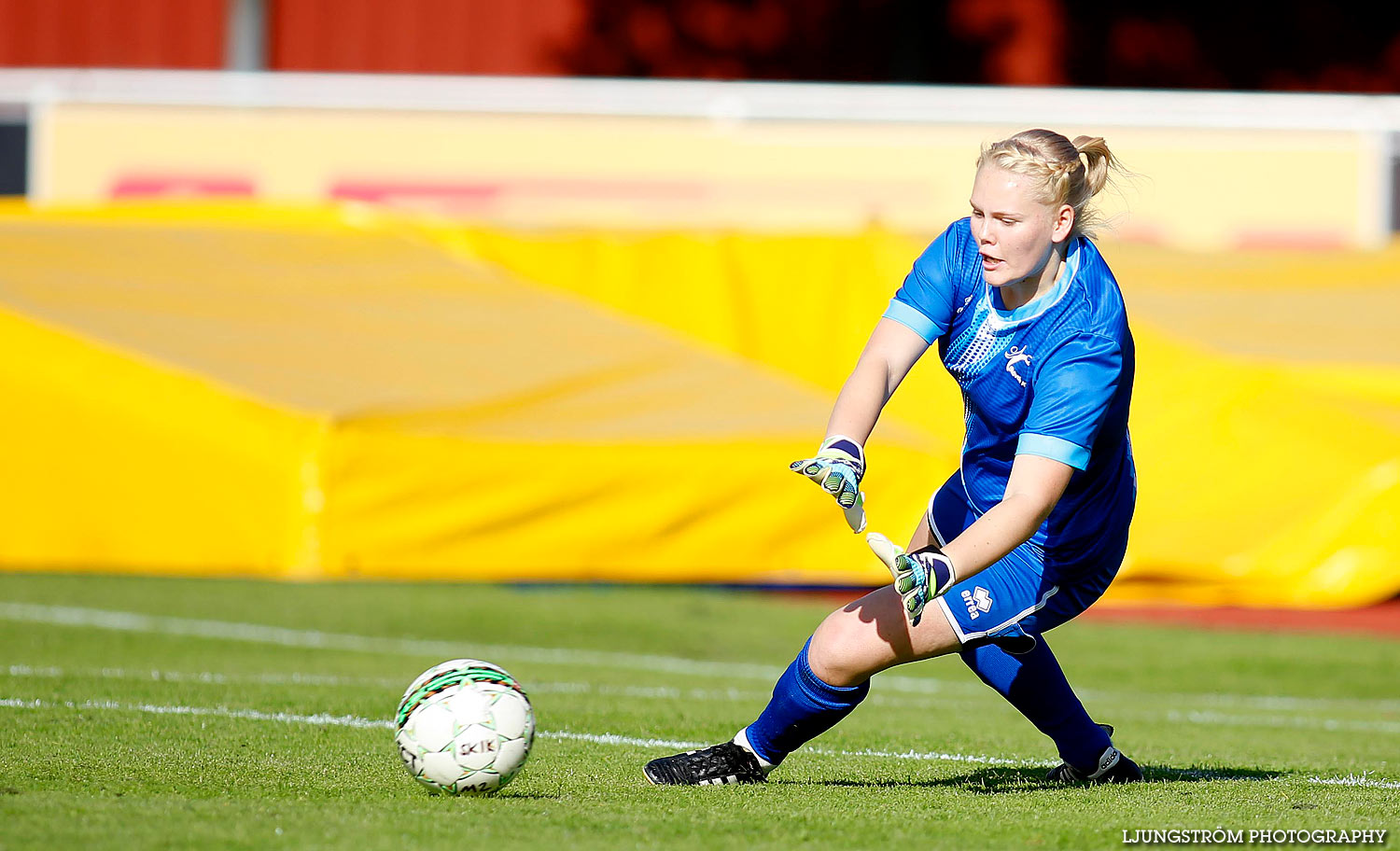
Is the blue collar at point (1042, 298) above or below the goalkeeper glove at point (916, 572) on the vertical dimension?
above

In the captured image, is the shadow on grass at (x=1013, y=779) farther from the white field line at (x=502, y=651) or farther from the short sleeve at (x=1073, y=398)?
the white field line at (x=502, y=651)

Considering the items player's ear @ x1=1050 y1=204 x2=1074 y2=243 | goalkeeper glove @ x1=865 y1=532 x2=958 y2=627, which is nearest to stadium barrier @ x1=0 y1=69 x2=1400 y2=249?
player's ear @ x1=1050 y1=204 x2=1074 y2=243

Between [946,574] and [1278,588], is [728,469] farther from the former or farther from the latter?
[946,574]

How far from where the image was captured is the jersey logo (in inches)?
172

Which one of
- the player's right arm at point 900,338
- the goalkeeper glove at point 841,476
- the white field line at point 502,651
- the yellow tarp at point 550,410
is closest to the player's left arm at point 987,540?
the goalkeeper glove at point 841,476

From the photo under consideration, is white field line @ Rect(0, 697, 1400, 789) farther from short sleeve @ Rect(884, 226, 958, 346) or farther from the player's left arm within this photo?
short sleeve @ Rect(884, 226, 958, 346)

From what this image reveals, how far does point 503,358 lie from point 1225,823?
7.35 meters

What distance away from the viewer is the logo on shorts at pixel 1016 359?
4.38m

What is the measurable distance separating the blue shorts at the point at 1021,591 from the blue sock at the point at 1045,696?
271mm

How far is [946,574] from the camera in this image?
158 inches

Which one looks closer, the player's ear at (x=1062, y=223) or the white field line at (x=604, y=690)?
the player's ear at (x=1062, y=223)

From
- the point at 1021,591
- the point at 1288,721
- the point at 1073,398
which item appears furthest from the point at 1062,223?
the point at 1288,721

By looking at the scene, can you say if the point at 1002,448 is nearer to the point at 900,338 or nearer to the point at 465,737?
the point at 900,338

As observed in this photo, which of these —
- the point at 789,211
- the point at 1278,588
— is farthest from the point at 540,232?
the point at 1278,588
